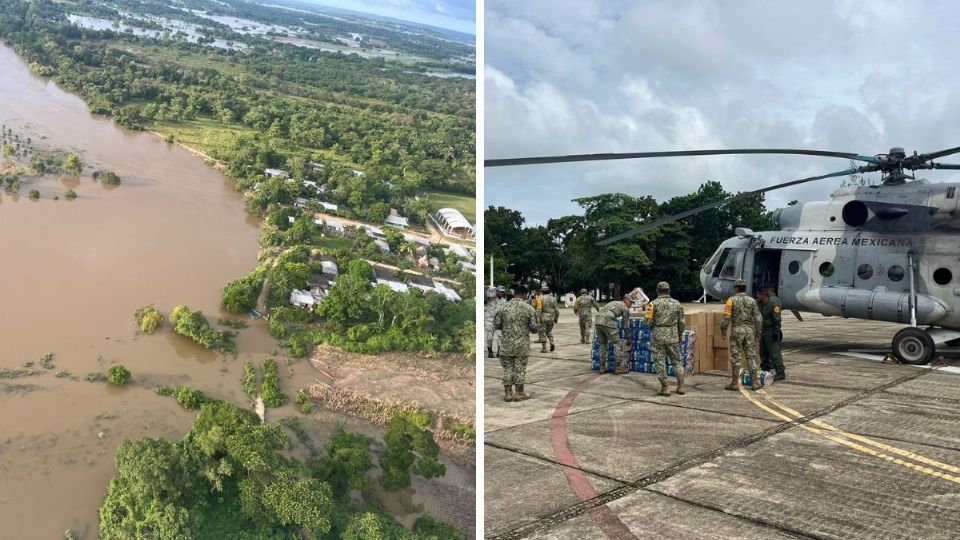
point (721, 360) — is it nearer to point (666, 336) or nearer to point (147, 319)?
point (666, 336)

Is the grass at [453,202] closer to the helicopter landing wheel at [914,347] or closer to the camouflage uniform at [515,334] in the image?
the camouflage uniform at [515,334]

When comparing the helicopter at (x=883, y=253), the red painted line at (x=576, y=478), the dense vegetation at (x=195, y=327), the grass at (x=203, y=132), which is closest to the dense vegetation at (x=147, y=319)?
the dense vegetation at (x=195, y=327)

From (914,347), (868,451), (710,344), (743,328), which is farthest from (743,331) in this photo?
(914,347)

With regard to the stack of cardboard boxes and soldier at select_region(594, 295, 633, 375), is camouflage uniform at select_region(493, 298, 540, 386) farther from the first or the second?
the stack of cardboard boxes

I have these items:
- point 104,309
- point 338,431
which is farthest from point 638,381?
point 104,309

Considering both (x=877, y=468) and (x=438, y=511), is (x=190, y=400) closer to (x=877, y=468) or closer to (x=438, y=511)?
(x=438, y=511)
